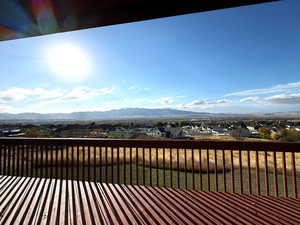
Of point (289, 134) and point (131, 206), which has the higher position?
point (289, 134)

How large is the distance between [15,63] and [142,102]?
42.5 ft

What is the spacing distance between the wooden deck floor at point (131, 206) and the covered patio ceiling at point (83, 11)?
2.39 m

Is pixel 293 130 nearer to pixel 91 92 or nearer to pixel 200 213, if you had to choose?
pixel 200 213

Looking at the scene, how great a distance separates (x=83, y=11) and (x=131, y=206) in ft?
8.33

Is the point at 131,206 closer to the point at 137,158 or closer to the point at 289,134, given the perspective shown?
the point at 137,158

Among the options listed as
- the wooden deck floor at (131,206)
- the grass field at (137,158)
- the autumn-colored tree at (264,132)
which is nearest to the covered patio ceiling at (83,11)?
the grass field at (137,158)

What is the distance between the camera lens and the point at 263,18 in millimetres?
3760

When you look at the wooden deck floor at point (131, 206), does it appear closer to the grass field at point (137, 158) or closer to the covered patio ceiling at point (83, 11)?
the grass field at point (137, 158)

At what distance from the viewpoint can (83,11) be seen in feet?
6.55

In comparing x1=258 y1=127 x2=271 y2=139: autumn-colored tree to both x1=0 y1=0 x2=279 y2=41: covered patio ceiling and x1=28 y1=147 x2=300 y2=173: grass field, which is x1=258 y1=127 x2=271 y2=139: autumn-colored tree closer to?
x1=28 y1=147 x2=300 y2=173: grass field

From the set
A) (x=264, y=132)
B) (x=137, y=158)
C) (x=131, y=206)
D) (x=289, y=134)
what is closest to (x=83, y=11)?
(x=137, y=158)

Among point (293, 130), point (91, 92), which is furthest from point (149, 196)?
point (91, 92)

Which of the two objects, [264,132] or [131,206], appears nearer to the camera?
[131,206]

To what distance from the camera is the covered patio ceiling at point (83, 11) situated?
1.88 metres
